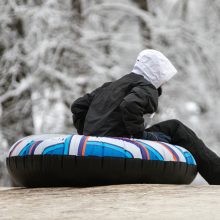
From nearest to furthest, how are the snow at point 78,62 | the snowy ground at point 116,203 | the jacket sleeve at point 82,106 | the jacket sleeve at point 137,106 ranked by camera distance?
the snowy ground at point 116,203 → the jacket sleeve at point 137,106 → the jacket sleeve at point 82,106 → the snow at point 78,62

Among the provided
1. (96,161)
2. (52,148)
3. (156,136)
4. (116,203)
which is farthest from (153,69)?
(116,203)

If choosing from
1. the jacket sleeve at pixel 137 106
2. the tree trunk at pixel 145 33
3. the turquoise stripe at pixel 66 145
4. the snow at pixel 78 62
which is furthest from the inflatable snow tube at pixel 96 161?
the tree trunk at pixel 145 33

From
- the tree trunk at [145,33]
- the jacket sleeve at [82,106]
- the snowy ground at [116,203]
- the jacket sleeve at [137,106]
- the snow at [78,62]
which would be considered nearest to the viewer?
the snowy ground at [116,203]

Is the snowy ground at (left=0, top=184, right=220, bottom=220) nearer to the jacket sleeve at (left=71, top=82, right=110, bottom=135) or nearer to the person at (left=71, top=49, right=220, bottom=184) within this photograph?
the person at (left=71, top=49, right=220, bottom=184)

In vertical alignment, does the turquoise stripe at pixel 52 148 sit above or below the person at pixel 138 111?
below

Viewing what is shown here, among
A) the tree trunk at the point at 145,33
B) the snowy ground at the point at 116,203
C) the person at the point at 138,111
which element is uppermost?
the tree trunk at the point at 145,33

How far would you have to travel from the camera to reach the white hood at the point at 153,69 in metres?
5.11

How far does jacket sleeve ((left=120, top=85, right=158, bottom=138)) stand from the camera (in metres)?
4.63

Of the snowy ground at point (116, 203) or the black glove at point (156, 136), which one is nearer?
the snowy ground at point (116, 203)

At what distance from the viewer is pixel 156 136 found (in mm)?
5129

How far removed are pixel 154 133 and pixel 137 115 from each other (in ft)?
1.75

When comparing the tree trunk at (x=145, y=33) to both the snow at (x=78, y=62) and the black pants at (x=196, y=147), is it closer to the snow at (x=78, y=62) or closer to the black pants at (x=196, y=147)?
the snow at (x=78, y=62)

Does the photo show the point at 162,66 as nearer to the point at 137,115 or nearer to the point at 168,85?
the point at 137,115

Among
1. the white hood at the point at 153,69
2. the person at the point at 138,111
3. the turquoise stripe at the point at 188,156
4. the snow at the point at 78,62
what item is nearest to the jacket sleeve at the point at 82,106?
the person at the point at 138,111
